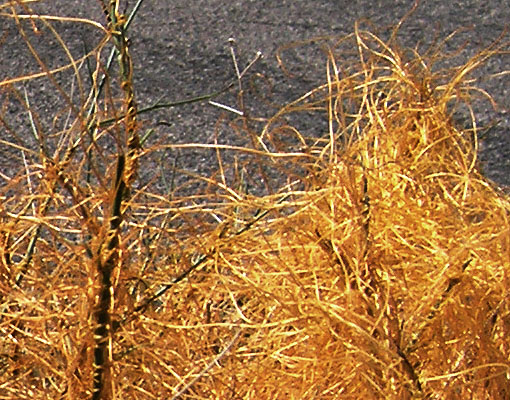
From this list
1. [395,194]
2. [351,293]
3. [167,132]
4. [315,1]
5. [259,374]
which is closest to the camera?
[351,293]

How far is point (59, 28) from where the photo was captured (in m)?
4.27

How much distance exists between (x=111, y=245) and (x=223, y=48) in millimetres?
2924

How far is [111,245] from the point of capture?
1.25 m

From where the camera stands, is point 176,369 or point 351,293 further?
point 176,369

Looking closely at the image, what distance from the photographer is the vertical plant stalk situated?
48.3 inches

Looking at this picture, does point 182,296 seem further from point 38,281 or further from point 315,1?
point 315,1

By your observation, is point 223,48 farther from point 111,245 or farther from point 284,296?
point 111,245

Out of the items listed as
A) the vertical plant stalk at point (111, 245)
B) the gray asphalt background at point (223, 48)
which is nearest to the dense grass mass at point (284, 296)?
the vertical plant stalk at point (111, 245)

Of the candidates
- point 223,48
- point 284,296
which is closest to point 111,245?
point 284,296

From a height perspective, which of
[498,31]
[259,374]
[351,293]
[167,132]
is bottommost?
[498,31]

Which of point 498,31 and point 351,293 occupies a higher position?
point 351,293

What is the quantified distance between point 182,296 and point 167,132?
2.17m

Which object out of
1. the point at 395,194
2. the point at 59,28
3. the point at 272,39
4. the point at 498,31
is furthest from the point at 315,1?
the point at 395,194

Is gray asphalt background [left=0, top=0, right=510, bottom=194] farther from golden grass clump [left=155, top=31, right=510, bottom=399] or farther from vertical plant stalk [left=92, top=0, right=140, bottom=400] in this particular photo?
vertical plant stalk [left=92, top=0, right=140, bottom=400]
